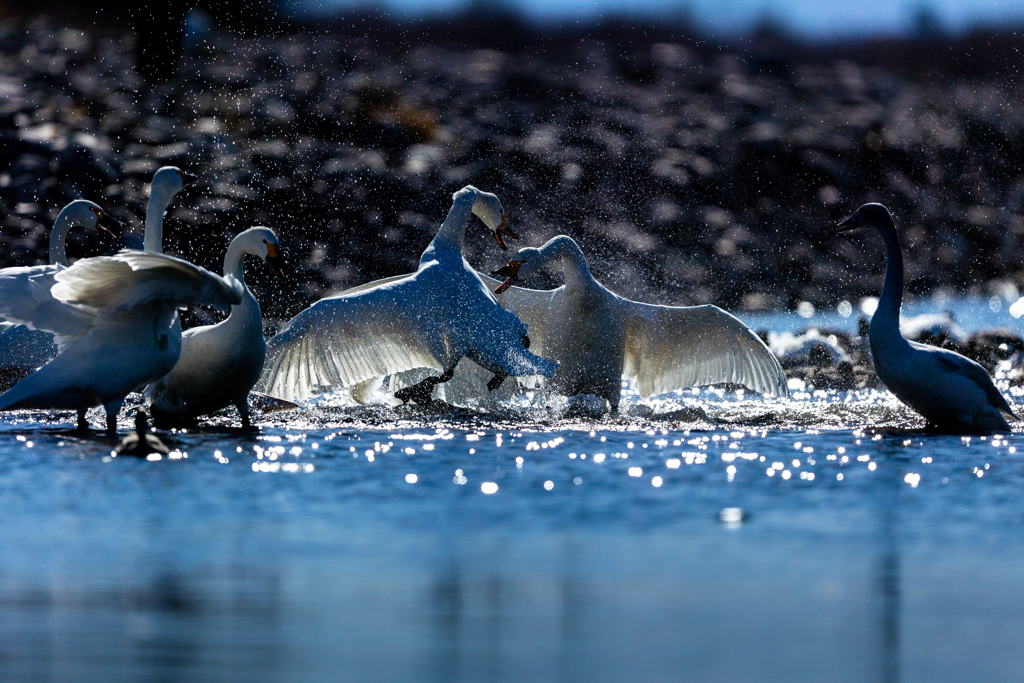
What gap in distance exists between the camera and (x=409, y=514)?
6566mm

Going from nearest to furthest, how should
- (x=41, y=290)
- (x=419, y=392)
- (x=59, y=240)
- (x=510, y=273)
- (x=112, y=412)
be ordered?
(x=112, y=412) → (x=41, y=290) → (x=419, y=392) → (x=510, y=273) → (x=59, y=240)

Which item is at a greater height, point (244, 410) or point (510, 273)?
point (510, 273)

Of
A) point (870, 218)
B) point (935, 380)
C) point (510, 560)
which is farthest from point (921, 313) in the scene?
point (510, 560)

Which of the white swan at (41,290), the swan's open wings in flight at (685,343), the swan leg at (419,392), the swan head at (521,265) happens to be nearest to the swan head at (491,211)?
the swan's open wings in flight at (685,343)

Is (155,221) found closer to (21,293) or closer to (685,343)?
(21,293)

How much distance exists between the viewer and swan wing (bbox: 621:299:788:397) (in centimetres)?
1170

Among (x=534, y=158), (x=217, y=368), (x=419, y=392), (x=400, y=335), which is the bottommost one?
(x=419, y=392)

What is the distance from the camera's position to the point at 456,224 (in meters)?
11.3

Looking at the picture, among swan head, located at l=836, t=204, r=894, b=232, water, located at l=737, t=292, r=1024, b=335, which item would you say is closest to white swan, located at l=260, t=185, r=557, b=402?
swan head, located at l=836, t=204, r=894, b=232

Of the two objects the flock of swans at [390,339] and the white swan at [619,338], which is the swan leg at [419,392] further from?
the white swan at [619,338]

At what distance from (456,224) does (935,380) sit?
138 inches

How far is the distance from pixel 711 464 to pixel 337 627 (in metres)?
3.66

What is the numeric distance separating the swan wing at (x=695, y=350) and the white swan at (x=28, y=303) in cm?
406

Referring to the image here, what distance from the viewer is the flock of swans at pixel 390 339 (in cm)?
902
